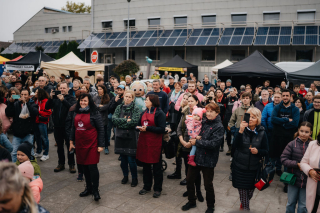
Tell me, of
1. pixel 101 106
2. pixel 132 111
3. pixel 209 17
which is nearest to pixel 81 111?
pixel 132 111

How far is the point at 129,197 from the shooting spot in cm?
523

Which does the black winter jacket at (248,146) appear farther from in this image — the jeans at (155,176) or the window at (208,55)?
the window at (208,55)

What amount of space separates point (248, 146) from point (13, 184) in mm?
3372

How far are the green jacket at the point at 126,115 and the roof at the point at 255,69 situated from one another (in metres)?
6.61

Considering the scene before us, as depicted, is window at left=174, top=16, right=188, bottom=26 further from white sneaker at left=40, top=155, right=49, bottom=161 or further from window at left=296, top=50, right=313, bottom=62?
white sneaker at left=40, top=155, right=49, bottom=161

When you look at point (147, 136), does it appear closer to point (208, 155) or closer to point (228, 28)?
point (208, 155)

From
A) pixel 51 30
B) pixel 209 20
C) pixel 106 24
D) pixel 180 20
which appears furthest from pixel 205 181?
pixel 51 30

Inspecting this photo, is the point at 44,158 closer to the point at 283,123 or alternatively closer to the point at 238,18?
the point at 283,123

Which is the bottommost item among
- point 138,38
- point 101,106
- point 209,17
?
point 101,106

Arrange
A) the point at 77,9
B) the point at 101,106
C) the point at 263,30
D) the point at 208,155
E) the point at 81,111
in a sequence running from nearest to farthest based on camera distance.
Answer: the point at 208,155
the point at 81,111
the point at 101,106
the point at 263,30
the point at 77,9

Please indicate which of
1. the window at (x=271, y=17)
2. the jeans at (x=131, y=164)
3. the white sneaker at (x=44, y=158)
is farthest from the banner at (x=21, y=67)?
the window at (x=271, y=17)

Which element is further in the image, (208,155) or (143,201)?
(143,201)

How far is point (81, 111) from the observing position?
503 cm

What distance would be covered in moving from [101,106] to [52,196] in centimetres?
270
